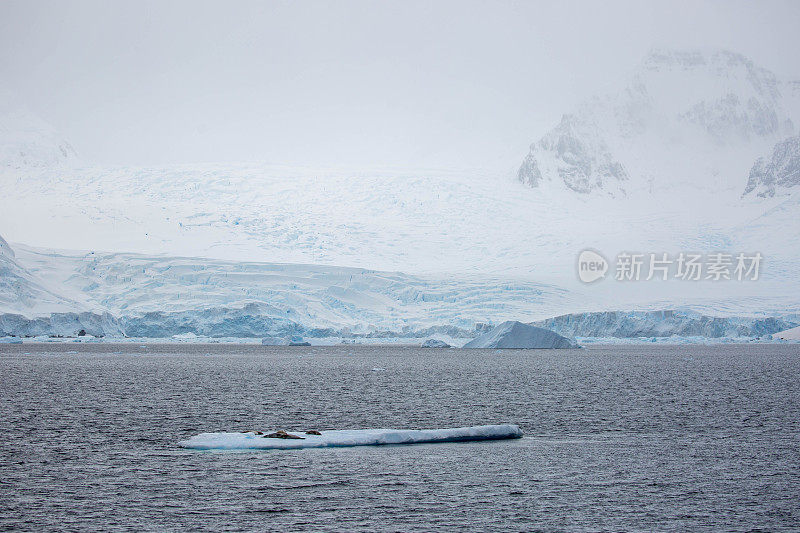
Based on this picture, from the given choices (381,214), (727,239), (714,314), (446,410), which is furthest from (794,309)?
(446,410)

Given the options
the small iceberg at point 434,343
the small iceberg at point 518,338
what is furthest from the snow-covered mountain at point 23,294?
the small iceberg at point 518,338

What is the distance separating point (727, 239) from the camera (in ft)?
517

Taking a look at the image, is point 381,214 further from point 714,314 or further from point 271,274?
point 714,314

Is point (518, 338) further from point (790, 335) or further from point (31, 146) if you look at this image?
point (31, 146)

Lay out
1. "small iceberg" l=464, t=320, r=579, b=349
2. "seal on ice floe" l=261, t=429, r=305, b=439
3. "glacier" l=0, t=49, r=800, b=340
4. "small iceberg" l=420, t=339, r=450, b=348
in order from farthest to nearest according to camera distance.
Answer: "glacier" l=0, t=49, r=800, b=340
"small iceberg" l=420, t=339, r=450, b=348
"small iceberg" l=464, t=320, r=579, b=349
"seal on ice floe" l=261, t=429, r=305, b=439

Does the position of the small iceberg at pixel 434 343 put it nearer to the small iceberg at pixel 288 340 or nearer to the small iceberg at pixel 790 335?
the small iceberg at pixel 288 340

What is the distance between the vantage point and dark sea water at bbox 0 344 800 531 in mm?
15086

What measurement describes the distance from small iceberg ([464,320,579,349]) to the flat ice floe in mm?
65588

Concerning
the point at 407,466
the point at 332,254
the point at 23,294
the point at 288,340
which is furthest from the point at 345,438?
the point at 332,254

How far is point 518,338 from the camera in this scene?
303ft

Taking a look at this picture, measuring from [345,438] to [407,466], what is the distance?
137 inches

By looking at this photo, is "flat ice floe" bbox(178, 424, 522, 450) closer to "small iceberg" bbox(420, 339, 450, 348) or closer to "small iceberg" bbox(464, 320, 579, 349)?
"small iceberg" bbox(464, 320, 579, 349)

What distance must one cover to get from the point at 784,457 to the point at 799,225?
507 ft

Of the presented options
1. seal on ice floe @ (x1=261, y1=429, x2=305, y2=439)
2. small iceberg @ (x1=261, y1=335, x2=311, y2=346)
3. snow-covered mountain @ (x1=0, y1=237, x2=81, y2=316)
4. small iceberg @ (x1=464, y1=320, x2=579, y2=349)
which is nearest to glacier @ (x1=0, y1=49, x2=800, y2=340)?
snow-covered mountain @ (x1=0, y1=237, x2=81, y2=316)
